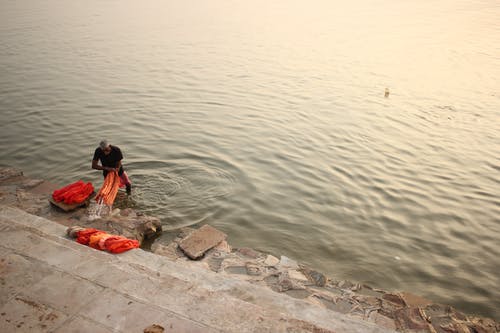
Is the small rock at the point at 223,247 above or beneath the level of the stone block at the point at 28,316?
beneath

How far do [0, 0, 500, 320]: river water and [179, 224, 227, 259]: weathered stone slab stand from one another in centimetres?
73

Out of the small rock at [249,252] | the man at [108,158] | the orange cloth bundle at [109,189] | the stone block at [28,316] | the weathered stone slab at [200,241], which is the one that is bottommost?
the small rock at [249,252]

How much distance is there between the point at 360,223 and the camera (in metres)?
8.13

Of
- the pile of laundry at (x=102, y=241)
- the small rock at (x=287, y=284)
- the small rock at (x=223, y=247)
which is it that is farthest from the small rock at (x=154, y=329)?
the small rock at (x=223, y=247)

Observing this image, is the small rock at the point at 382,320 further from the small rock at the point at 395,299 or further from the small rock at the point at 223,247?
the small rock at the point at 223,247

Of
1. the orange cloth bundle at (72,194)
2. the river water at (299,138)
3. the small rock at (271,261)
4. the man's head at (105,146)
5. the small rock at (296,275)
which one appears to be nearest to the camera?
the small rock at (296,275)

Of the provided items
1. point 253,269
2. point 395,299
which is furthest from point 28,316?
point 395,299

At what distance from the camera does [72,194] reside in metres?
7.20

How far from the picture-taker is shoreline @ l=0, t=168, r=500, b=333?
5520 millimetres

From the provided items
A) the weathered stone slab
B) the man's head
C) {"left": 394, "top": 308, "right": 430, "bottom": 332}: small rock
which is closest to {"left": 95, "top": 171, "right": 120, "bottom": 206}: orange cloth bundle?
the man's head

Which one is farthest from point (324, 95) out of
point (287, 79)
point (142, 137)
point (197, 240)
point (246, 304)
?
point (246, 304)

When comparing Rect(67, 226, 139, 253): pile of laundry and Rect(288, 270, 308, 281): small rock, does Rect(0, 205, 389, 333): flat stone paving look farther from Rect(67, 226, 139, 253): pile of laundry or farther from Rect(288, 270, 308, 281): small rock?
Rect(288, 270, 308, 281): small rock

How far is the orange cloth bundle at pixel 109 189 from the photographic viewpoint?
7.46 m

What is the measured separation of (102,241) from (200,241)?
1.76 meters
